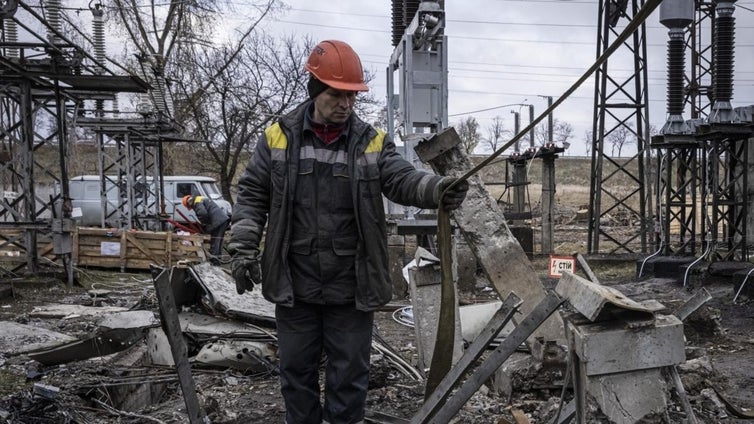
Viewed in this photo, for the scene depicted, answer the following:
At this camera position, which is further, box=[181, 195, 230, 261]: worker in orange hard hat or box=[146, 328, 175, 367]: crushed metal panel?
box=[181, 195, 230, 261]: worker in orange hard hat

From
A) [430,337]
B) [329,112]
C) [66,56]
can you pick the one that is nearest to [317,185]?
[329,112]

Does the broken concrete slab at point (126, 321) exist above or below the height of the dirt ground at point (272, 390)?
above

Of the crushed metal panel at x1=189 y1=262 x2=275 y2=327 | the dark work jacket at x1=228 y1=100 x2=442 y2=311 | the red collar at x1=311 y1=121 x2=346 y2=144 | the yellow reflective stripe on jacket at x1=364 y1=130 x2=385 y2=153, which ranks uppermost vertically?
the red collar at x1=311 y1=121 x2=346 y2=144

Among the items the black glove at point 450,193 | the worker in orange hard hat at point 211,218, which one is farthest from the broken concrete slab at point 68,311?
the black glove at point 450,193

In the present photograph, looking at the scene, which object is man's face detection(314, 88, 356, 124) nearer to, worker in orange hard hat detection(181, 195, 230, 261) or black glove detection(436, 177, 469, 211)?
black glove detection(436, 177, 469, 211)

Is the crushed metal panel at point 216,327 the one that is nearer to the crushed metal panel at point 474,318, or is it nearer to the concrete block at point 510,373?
the crushed metal panel at point 474,318

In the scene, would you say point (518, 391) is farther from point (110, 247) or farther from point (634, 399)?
point (110, 247)

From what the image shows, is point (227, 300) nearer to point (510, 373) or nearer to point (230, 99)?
point (510, 373)

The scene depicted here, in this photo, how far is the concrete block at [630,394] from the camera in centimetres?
272

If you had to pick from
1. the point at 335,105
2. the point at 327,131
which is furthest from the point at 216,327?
the point at 335,105

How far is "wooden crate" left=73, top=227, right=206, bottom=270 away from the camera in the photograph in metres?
14.2

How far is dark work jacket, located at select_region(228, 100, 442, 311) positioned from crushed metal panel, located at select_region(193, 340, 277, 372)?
8.18ft

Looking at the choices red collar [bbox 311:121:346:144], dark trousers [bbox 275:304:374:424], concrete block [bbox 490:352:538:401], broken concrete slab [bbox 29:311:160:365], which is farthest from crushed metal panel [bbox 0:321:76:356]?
red collar [bbox 311:121:346:144]

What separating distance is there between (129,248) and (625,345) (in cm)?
1326
